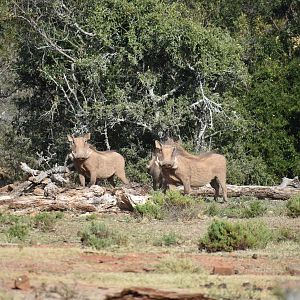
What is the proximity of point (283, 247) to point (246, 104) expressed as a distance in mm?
16587

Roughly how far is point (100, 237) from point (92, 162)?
1029 centimetres

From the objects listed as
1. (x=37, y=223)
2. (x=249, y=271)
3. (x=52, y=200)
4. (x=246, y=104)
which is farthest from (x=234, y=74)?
(x=249, y=271)

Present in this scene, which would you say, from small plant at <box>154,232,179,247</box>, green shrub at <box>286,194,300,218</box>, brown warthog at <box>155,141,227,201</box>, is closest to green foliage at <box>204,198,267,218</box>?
green shrub at <box>286,194,300,218</box>

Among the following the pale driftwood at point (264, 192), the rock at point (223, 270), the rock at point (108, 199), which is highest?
the rock at point (223, 270)

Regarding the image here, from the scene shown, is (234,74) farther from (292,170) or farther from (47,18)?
(47,18)

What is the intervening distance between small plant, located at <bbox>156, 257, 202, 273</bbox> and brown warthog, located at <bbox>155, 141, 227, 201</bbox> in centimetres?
1083

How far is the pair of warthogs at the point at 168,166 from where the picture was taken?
23.3m

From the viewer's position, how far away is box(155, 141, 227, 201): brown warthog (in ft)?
75.6

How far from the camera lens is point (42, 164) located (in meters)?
31.0

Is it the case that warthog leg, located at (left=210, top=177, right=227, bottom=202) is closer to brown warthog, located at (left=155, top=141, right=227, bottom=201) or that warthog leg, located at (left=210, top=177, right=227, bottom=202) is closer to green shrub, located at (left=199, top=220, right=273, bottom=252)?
brown warthog, located at (left=155, top=141, right=227, bottom=201)

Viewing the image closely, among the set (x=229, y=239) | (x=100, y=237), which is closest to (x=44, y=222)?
(x=100, y=237)

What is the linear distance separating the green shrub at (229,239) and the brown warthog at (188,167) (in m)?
7.98

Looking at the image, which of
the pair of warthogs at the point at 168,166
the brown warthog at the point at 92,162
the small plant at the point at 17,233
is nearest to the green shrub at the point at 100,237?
the small plant at the point at 17,233

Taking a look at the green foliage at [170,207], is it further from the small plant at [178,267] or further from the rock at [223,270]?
the rock at [223,270]
